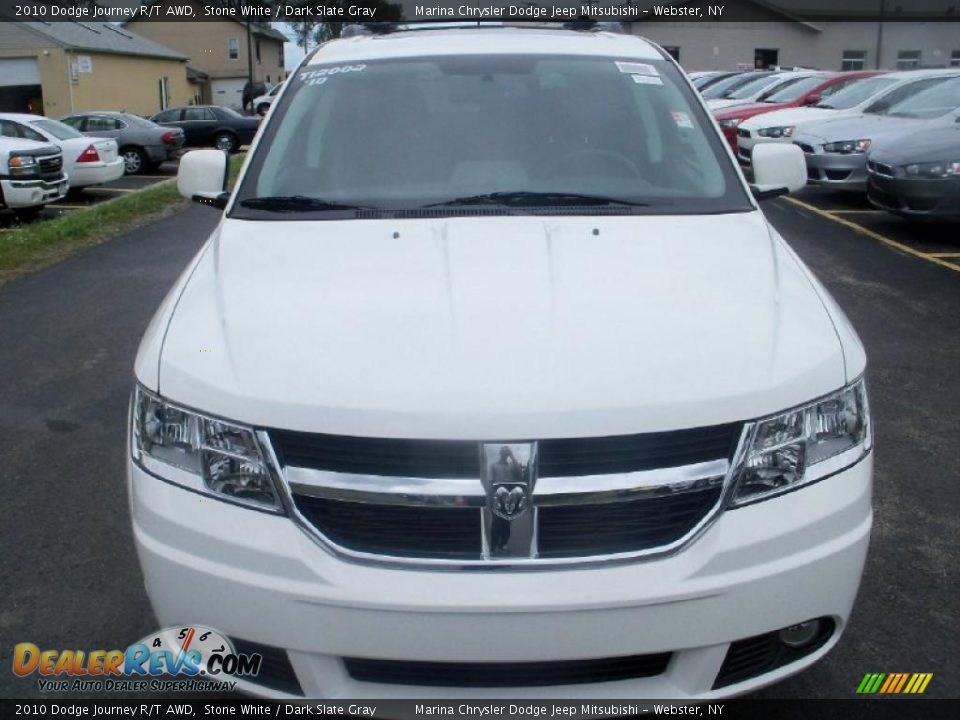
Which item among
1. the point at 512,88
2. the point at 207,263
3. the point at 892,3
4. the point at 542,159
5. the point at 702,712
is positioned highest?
the point at 892,3

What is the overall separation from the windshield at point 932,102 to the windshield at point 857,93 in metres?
1.67

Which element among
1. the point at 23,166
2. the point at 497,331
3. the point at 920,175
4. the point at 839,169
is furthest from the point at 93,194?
the point at 497,331

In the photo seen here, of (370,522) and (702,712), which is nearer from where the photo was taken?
(370,522)

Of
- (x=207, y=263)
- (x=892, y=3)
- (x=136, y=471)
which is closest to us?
(x=136, y=471)

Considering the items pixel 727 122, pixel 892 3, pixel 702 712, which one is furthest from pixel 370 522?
pixel 892 3

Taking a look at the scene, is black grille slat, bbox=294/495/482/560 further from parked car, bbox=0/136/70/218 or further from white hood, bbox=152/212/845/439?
parked car, bbox=0/136/70/218

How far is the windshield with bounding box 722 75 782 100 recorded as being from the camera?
2156 cm

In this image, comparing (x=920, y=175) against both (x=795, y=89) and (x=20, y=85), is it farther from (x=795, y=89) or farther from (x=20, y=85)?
(x=20, y=85)

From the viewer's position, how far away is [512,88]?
3.76 metres

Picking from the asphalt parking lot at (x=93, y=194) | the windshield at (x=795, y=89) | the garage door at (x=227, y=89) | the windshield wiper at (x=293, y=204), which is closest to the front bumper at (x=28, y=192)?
the asphalt parking lot at (x=93, y=194)

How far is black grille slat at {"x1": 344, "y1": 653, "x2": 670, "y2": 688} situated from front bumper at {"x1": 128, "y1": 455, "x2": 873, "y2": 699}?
2 centimetres

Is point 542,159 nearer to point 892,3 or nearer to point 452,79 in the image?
point 452,79

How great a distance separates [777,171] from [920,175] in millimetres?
6547

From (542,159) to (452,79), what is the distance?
0.54 m
